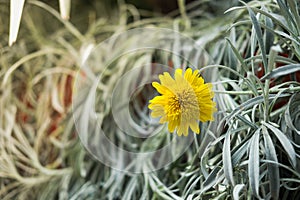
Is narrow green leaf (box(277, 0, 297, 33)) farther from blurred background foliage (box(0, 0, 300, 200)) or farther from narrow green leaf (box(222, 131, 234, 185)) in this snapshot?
narrow green leaf (box(222, 131, 234, 185))

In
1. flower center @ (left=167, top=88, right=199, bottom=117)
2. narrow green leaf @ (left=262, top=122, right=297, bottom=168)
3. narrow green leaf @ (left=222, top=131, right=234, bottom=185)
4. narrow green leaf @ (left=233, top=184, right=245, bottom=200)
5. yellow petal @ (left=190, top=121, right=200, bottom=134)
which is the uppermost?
flower center @ (left=167, top=88, right=199, bottom=117)

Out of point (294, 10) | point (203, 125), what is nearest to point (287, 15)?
point (294, 10)

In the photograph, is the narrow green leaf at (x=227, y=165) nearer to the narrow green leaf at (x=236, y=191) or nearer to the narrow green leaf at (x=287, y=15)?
the narrow green leaf at (x=236, y=191)

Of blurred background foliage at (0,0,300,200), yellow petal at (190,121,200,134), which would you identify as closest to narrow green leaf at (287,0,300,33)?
blurred background foliage at (0,0,300,200)

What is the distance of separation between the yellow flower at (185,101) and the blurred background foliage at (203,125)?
1 cm

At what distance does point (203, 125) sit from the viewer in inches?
14.4

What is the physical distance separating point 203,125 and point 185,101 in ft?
0.15

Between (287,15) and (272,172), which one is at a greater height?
(287,15)

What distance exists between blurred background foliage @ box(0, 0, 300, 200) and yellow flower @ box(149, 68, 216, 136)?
12 millimetres

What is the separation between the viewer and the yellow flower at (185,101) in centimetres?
33

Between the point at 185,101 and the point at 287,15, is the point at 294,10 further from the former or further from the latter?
the point at 185,101

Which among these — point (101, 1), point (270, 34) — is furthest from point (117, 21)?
point (270, 34)

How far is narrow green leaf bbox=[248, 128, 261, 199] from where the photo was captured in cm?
28

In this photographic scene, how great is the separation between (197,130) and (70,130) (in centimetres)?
22
